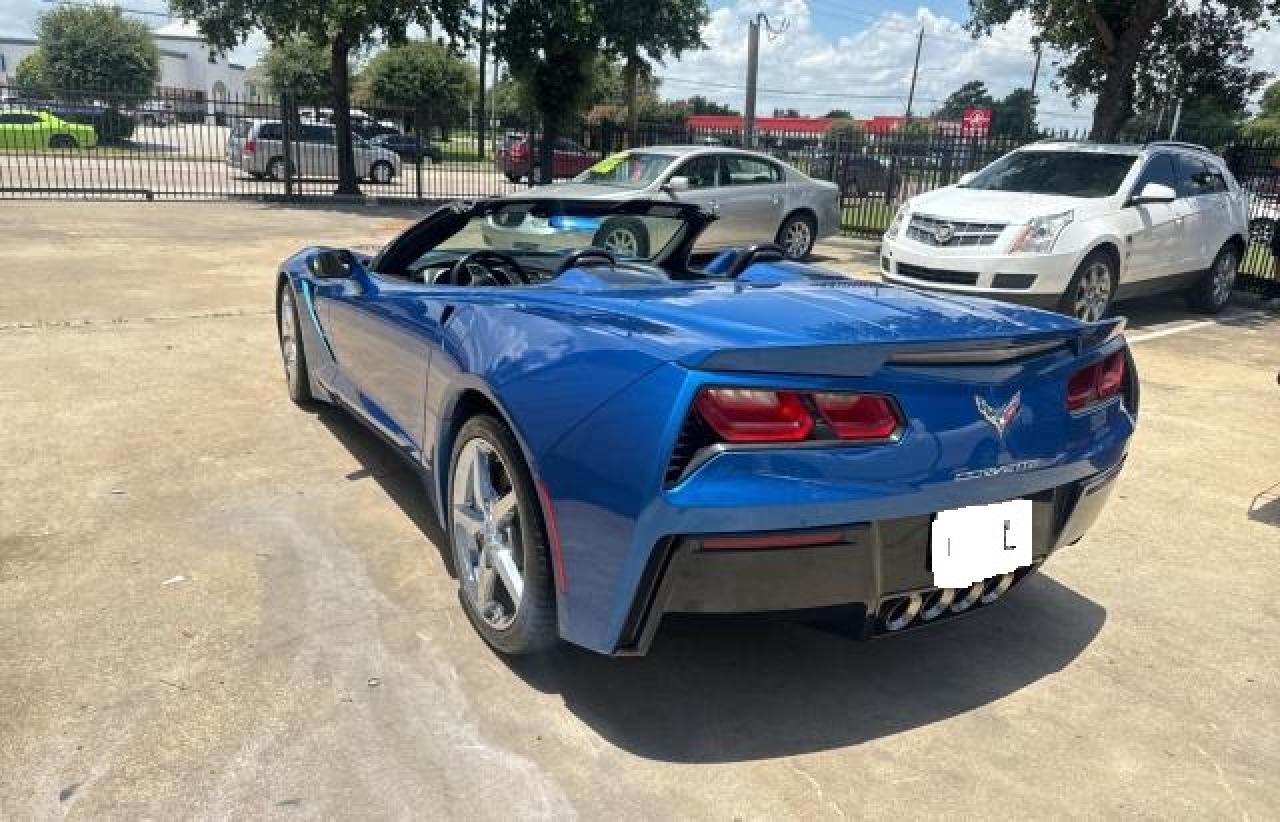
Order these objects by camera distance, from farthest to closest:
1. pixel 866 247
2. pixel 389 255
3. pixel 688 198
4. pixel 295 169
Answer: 1. pixel 295 169
2. pixel 866 247
3. pixel 688 198
4. pixel 389 255

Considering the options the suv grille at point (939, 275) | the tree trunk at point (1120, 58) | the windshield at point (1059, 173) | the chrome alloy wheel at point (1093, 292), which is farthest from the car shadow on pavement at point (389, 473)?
the tree trunk at point (1120, 58)

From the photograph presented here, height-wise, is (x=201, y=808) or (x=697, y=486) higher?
(x=697, y=486)

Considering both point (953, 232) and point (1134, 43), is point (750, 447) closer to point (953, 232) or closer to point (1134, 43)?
point (953, 232)

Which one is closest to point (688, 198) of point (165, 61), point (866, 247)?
point (866, 247)

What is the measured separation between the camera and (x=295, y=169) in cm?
2180

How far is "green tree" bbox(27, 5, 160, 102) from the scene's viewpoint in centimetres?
4800

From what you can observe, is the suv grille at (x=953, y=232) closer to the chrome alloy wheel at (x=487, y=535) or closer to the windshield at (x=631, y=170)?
the windshield at (x=631, y=170)

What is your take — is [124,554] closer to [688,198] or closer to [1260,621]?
[1260,621]

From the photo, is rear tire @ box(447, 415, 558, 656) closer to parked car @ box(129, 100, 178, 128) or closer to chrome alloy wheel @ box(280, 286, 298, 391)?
chrome alloy wheel @ box(280, 286, 298, 391)

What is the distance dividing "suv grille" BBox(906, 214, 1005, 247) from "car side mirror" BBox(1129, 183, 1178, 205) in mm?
1487

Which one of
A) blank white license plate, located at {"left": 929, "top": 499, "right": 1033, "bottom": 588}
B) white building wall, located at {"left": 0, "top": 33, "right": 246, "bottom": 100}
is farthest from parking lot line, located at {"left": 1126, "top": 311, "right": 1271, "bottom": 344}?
white building wall, located at {"left": 0, "top": 33, "right": 246, "bottom": 100}

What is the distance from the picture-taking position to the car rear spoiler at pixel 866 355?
2.15 metres

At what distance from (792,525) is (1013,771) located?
3.04 feet

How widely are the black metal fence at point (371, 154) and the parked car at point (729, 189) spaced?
3.40m
